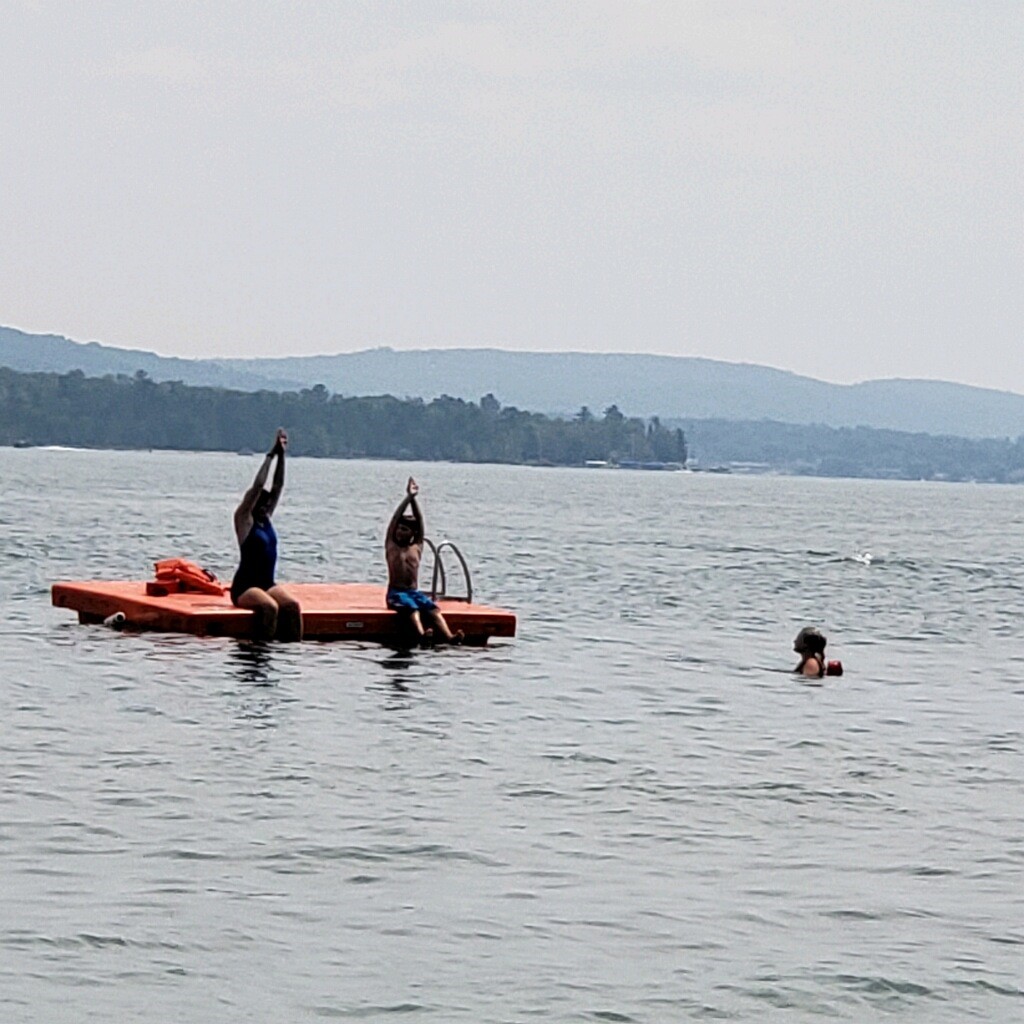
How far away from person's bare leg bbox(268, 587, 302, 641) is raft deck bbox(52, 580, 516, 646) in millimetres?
198

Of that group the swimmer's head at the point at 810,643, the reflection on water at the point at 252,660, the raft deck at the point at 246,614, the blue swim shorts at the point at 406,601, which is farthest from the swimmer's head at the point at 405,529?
the swimmer's head at the point at 810,643

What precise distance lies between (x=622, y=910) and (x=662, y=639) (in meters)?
23.5

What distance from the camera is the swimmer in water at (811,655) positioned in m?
32.7

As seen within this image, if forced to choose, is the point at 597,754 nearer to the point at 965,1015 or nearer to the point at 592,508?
the point at 965,1015

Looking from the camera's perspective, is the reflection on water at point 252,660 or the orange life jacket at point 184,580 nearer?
the reflection on water at point 252,660

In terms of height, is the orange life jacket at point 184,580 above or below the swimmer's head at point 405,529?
below

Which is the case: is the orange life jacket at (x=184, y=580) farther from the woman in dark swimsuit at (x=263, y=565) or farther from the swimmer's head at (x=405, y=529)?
the swimmer's head at (x=405, y=529)

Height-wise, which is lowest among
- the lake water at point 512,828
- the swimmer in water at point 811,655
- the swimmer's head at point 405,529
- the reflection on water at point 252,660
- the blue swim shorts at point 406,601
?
the lake water at point 512,828

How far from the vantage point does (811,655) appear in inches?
1297

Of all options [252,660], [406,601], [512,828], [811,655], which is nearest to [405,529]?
[406,601]

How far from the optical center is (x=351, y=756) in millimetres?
22641

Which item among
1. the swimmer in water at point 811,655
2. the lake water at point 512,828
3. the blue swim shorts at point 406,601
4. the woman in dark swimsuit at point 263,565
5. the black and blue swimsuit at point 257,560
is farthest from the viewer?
the swimmer in water at point 811,655

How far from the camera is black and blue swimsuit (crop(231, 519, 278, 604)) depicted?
31.0 m

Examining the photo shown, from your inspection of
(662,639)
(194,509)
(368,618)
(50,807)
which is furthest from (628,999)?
(194,509)
